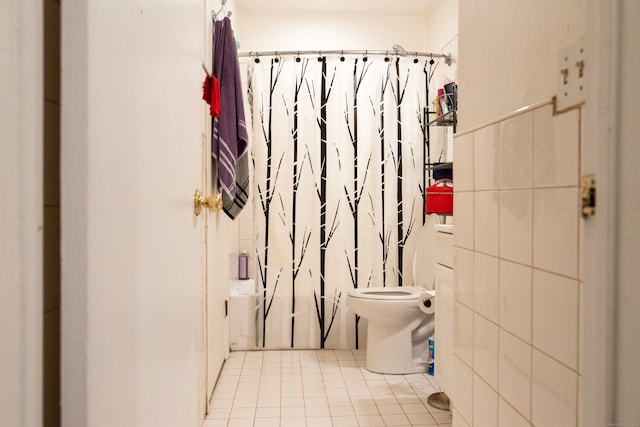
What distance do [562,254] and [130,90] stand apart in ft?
2.51

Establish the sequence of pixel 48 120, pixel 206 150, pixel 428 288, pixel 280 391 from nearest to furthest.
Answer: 1. pixel 48 120
2. pixel 206 150
3. pixel 280 391
4. pixel 428 288

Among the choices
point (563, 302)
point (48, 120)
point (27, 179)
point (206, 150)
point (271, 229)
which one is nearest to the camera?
point (27, 179)

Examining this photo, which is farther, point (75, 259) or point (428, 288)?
point (428, 288)

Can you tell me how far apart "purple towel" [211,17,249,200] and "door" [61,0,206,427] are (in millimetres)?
1195

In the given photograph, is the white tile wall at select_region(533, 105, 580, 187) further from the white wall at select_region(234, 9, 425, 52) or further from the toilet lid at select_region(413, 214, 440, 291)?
the white wall at select_region(234, 9, 425, 52)

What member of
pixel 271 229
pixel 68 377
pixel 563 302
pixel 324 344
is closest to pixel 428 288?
pixel 324 344

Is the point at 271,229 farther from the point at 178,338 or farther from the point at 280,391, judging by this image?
the point at 178,338

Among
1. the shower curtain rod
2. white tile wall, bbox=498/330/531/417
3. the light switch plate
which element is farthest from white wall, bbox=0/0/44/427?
the shower curtain rod

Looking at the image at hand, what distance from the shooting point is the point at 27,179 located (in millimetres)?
431

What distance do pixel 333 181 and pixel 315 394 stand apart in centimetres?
129

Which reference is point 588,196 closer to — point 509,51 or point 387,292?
point 509,51

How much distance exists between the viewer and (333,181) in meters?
2.97

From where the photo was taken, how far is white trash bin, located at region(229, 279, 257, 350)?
2.96 metres

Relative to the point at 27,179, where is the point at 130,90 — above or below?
above
